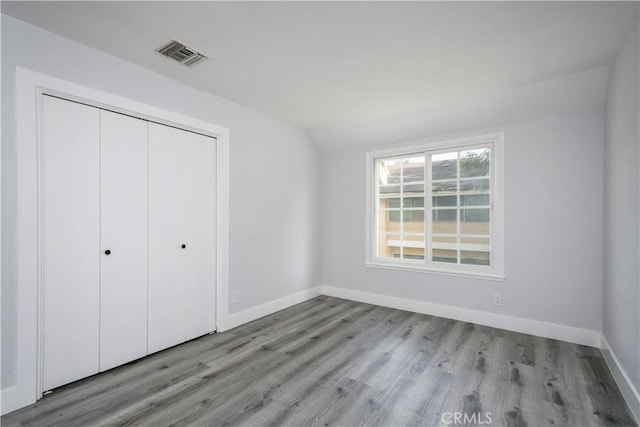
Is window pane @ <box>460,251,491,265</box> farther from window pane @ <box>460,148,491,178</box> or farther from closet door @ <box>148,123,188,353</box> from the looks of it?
closet door @ <box>148,123,188,353</box>

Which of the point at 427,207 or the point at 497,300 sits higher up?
the point at 427,207

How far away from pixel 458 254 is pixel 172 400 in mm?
3241

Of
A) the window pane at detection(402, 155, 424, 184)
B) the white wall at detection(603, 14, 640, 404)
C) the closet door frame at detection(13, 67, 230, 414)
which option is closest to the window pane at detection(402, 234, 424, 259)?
the window pane at detection(402, 155, 424, 184)

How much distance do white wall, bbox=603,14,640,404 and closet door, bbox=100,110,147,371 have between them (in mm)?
3574

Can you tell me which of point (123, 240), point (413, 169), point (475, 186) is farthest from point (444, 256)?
point (123, 240)

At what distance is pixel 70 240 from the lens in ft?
7.07

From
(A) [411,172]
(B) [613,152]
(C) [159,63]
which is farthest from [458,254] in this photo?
(C) [159,63]

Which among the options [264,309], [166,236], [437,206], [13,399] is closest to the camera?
[13,399]

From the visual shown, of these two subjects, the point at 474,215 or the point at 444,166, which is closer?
the point at 474,215

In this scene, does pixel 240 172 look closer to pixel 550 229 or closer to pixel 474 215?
pixel 474 215

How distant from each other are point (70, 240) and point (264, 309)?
Result: 212cm

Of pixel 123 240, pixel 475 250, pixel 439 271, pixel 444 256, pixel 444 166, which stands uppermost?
pixel 444 166

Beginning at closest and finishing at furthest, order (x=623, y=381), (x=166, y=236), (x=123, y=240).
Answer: (x=623, y=381) → (x=123, y=240) → (x=166, y=236)

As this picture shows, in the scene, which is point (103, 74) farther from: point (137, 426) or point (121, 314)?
point (137, 426)
